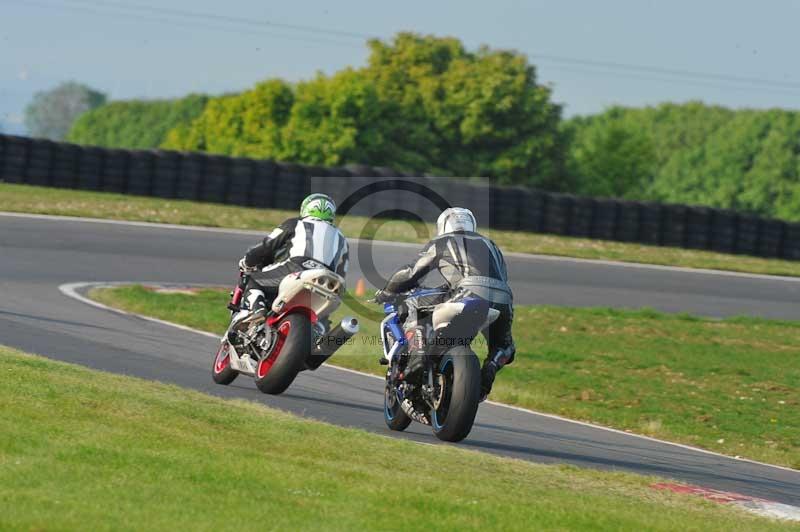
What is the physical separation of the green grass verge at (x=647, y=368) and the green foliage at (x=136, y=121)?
355ft

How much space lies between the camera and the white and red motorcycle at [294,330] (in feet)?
34.5

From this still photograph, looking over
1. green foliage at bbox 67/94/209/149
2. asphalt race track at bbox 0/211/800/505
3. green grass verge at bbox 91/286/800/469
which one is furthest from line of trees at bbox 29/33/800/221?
green foliage at bbox 67/94/209/149

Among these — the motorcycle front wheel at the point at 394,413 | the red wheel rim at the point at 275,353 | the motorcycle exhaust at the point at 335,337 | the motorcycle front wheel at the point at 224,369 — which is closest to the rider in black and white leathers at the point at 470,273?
the motorcycle exhaust at the point at 335,337

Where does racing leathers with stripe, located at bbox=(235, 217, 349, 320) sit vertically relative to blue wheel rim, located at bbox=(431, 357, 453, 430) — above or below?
above

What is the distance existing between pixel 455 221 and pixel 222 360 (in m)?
3.06

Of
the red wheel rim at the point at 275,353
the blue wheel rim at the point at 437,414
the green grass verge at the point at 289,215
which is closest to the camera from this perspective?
the blue wheel rim at the point at 437,414

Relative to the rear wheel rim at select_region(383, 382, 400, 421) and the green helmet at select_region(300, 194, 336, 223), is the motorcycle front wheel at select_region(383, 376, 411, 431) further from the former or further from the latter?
the green helmet at select_region(300, 194, 336, 223)

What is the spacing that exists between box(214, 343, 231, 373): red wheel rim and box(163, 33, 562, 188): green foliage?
157 feet

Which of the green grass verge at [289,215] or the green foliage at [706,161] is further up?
the green foliage at [706,161]

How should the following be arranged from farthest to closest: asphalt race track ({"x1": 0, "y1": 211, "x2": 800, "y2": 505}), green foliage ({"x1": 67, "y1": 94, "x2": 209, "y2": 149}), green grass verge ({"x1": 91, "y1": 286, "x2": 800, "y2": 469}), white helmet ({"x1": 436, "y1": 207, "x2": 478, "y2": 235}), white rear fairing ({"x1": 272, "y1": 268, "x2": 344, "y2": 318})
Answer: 1. green foliage ({"x1": 67, "y1": 94, "x2": 209, "y2": 149})
2. green grass verge ({"x1": 91, "y1": 286, "x2": 800, "y2": 469})
3. asphalt race track ({"x1": 0, "y1": 211, "x2": 800, "y2": 505})
4. white rear fairing ({"x1": 272, "y1": 268, "x2": 344, "y2": 318})
5. white helmet ({"x1": 436, "y1": 207, "x2": 478, "y2": 235})

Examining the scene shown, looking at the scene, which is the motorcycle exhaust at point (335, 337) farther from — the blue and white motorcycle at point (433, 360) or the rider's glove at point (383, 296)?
the rider's glove at point (383, 296)

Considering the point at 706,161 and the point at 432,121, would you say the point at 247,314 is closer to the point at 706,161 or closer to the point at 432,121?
the point at 432,121

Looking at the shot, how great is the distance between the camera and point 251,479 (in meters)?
6.98

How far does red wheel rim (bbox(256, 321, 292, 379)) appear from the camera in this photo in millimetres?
10716
